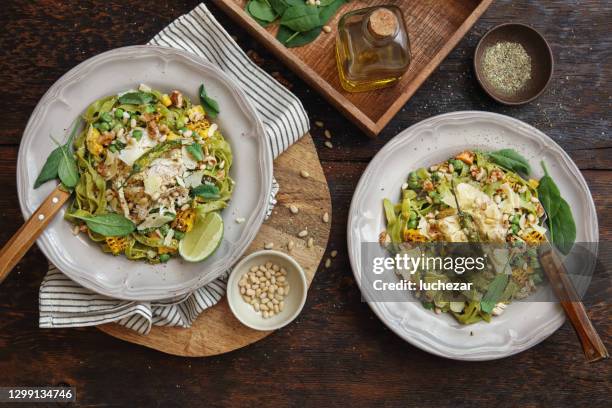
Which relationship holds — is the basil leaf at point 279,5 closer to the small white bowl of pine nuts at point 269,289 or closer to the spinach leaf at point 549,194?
the small white bowl of pine nuts at point 269,289

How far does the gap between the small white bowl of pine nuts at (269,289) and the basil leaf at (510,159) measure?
4.67ft

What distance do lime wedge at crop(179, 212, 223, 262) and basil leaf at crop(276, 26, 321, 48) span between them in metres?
1.21

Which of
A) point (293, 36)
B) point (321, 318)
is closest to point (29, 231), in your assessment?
point (321, 318)

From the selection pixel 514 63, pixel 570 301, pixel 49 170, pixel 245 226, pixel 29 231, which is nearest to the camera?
pixel 29 231

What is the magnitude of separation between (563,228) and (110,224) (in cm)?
277

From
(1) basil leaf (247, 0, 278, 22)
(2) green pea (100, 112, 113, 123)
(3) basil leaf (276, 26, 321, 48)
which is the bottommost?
(2) green pea (100, 112, 113, 123)

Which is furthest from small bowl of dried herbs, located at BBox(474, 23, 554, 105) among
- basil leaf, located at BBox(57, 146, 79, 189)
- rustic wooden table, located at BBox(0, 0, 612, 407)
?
basil leaf, located at BBox(57, 146, 79, 189)

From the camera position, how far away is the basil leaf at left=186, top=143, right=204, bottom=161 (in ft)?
9.82

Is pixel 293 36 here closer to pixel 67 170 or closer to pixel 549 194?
pixel 67 170

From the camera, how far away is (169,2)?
3.50 metres

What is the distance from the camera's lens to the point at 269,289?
331 cm

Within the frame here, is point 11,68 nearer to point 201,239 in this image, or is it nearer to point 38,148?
point 38,148

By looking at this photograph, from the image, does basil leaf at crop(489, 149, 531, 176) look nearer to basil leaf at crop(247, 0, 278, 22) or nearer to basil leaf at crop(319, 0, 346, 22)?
basil leaf at crop(319, 0, 346, 22)

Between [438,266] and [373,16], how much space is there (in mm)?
1563
